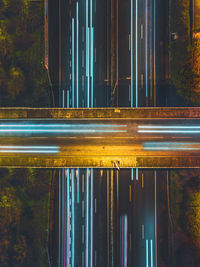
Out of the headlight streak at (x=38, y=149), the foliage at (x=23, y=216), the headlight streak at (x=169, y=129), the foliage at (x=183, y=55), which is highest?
the foliage at (x=183, y=55)

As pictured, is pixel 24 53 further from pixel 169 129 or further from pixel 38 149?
pixel 169 129

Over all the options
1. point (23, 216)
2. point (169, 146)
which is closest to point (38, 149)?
point (23, 216)

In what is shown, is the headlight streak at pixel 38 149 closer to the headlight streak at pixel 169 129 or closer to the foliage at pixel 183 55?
the headlight streak at pixel 169 129

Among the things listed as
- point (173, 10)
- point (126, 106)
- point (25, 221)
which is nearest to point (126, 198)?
point (126, 106)

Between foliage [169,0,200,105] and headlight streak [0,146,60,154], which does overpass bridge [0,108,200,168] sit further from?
foliage [169,0,200,105]

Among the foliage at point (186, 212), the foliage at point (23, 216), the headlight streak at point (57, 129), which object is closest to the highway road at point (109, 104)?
the foliage at point (23, 216)

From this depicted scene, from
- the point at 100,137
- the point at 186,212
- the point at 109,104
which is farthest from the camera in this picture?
the point at 109,104

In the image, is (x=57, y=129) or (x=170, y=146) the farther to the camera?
(x=57, y=129)

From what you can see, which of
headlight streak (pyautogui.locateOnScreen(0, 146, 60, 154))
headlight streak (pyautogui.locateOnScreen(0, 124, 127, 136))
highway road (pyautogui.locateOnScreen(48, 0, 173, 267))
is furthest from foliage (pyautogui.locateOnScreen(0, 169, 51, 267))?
headlight streak (pyautogui.locateOnScreen(0, 124, 127, 136))
